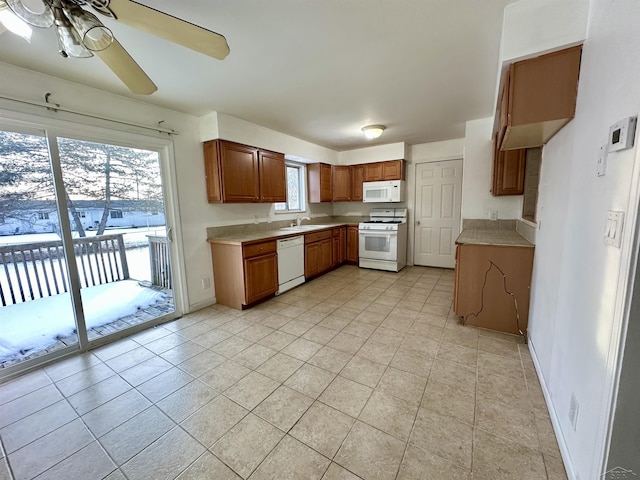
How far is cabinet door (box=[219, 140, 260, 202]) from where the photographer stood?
3256 mm

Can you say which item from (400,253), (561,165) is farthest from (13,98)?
(400,253)

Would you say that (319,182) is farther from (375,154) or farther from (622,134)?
(622,134)

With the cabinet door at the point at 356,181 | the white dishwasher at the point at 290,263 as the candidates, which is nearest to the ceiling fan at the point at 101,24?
the white dishwasher at the point at 290,263

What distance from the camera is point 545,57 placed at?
1526 mm

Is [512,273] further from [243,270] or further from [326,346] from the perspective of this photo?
[243,270]

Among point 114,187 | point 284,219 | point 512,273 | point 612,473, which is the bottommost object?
point 612,473

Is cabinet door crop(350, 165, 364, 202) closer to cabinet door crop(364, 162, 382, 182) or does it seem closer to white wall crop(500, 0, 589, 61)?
cabinet door crop(364, 162, 382, 182)

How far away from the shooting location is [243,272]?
3.19m

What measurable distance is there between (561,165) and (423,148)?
344cm

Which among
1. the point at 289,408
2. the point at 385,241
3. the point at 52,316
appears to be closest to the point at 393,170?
the point at 385,241

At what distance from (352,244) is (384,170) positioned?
1607 millimetres

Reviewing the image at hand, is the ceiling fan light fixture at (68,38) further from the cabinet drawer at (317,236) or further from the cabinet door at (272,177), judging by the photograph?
the cabinet drawer at (317,236)

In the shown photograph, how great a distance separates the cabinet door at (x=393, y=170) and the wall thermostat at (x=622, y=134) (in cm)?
396

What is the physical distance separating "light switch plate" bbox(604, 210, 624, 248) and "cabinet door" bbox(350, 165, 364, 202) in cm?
449
